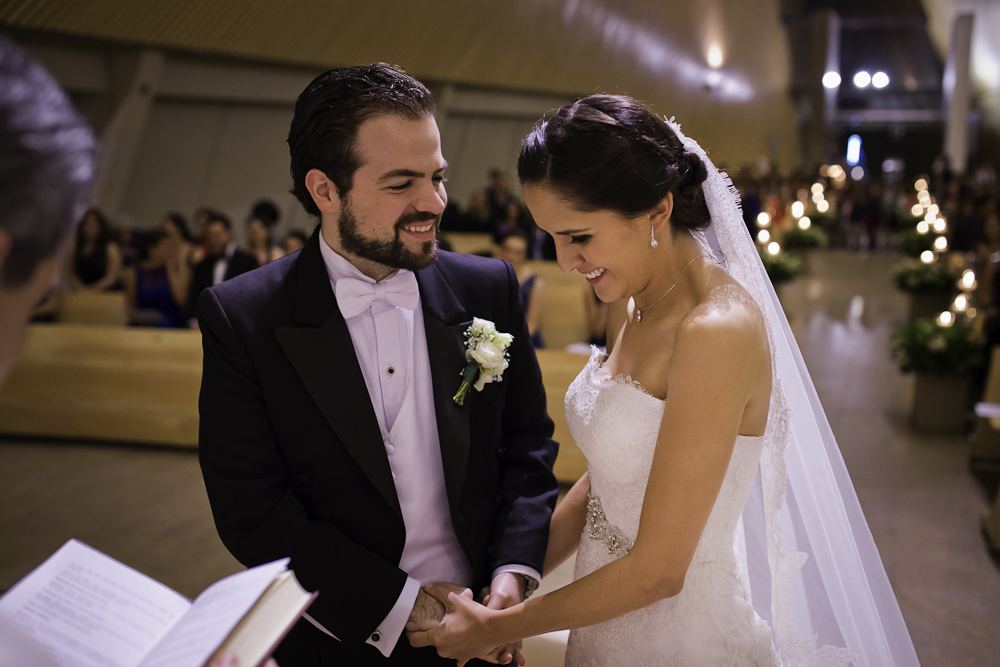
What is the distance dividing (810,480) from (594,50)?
14.0m

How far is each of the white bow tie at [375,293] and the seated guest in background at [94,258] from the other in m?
6.97

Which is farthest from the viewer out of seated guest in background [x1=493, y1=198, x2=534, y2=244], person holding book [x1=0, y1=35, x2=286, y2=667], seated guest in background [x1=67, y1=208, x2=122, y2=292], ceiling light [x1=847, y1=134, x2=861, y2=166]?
ceiling light [x1=847, y1=134, x2=861, y2=166]

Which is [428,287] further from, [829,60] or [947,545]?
[829,60]

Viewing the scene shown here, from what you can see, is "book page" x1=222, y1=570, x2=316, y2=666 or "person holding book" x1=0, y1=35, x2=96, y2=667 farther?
"book page" x1=222, y1=570, x2=316, y2=666

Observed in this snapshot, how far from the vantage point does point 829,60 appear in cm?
2559

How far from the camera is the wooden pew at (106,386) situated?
5.30m

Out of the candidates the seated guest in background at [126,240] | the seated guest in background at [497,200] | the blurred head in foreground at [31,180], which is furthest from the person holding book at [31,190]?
the seated guest in background at [497,200]

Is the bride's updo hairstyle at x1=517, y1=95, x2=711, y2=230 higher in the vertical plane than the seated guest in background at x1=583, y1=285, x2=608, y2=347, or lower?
higher

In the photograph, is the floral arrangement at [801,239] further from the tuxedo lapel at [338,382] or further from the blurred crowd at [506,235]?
the tuxedo lapel at [338,382]

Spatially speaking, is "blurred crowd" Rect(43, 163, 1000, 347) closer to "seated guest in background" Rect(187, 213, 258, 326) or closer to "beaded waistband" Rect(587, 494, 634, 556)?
"seated guest in background" Rect(187, 213, 258, 326)

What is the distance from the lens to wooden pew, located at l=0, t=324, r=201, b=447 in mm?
5305

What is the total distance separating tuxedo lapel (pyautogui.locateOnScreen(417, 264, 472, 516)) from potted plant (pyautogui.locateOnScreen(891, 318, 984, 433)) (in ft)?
17.5

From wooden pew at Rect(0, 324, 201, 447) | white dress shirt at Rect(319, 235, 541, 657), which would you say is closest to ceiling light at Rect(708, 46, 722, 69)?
wooden pew at Rect(0, 324, 201, 447)

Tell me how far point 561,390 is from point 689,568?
116 inches
